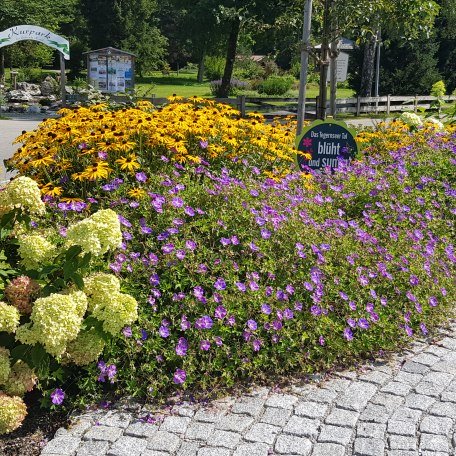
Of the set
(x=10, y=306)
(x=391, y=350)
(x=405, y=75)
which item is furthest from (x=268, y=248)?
(x=405, y=75)

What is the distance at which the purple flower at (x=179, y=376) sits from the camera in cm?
338

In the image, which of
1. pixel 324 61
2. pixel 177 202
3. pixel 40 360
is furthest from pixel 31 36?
pixel 40 360

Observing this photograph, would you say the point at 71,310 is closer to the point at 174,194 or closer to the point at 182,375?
the point at 182,375

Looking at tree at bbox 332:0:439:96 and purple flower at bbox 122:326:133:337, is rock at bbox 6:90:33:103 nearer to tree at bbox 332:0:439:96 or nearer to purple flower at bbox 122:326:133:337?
tree at bbox 332:0:439:96

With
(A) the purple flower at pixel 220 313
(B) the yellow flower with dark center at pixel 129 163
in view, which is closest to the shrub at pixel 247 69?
(B) the yellow flower with dark center at pixel 129 163

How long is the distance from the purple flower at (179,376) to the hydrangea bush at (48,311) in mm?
413

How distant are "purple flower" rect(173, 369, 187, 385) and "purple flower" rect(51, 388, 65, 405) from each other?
56 cm

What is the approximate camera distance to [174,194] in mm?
4438

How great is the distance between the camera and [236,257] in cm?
414

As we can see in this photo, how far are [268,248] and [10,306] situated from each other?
5.50 feet

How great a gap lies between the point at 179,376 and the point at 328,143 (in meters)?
4.02

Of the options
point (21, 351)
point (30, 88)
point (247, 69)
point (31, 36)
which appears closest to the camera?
point (21, 351)

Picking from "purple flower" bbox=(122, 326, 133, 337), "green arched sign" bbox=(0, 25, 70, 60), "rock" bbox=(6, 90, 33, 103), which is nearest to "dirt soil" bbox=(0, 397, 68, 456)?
"purple flower" bbox=(122, 326, 133, 337)

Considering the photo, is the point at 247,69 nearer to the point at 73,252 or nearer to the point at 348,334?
the point at 348,334
